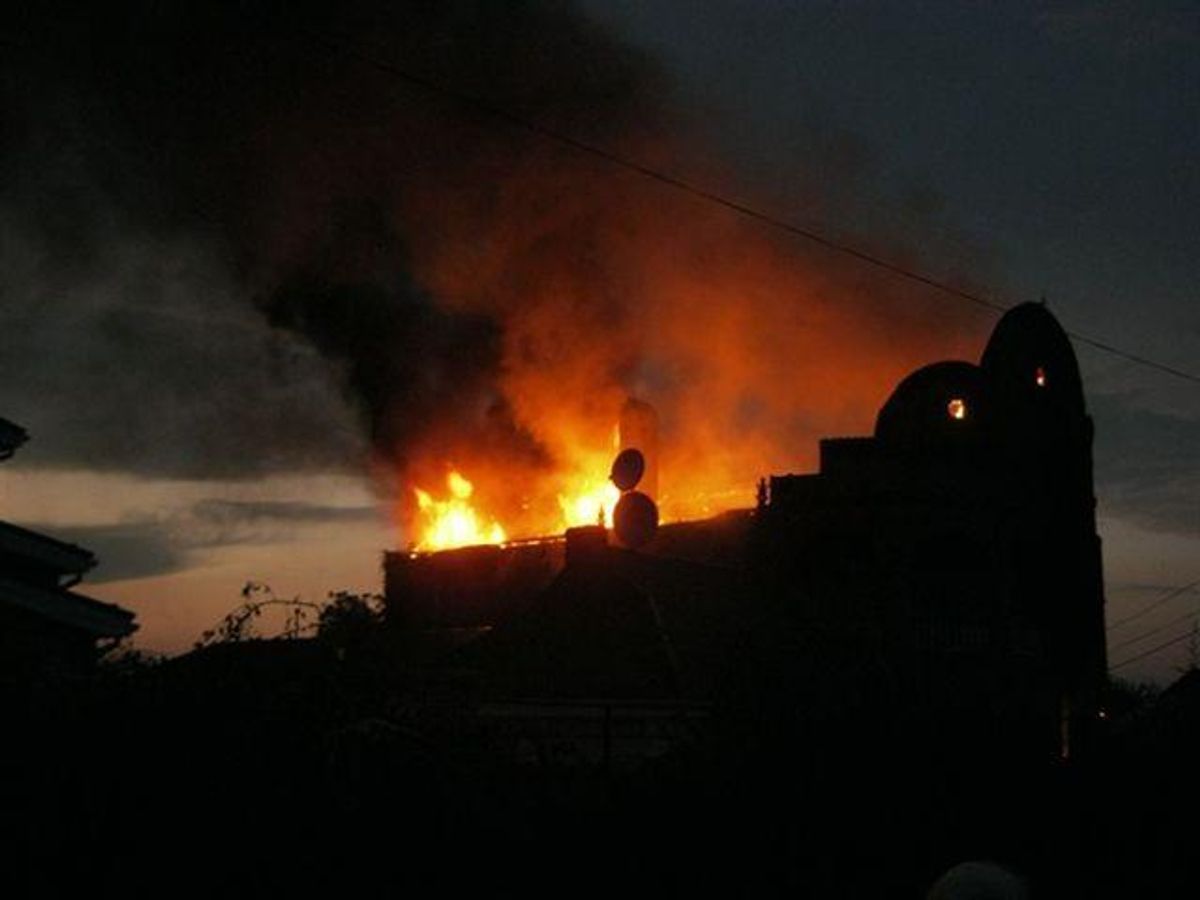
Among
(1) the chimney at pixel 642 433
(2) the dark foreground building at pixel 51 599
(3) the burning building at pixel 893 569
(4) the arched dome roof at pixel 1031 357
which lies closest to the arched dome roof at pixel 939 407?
(3) the burning building at pixel 893 569

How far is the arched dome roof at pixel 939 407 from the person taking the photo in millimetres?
42250

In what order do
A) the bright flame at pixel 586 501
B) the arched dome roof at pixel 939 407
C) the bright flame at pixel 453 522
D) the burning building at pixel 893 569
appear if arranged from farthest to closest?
1. the bright flame at pixel 453 522
2. the bright flame at pixel 586 501
3. the arched dome roof at pixel 939 407
4. the burning building at pixel 893 569

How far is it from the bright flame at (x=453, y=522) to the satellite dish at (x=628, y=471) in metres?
31.6

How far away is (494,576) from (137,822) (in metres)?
45.0

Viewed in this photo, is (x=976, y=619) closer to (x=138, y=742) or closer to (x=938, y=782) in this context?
(x=938, y=782)

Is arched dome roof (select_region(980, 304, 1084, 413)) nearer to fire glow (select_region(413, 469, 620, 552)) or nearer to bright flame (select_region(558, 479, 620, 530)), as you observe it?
bright flame (select_region(558, 479, 620, 530))

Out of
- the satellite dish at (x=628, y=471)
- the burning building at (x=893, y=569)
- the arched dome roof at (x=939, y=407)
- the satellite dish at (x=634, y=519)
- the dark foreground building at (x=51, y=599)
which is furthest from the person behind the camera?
the arched dome roof at (x=939, y=407)

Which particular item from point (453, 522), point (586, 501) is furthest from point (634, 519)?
point (453, 522)

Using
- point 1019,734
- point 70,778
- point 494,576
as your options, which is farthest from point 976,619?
point 70,778

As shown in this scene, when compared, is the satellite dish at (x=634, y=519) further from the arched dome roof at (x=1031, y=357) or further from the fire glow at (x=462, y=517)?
the fire glow at (x=462, y=517)

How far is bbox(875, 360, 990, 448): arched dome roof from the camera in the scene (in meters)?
42.2

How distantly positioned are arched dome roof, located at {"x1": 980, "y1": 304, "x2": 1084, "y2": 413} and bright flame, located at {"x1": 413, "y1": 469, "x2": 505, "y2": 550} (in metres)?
21.9

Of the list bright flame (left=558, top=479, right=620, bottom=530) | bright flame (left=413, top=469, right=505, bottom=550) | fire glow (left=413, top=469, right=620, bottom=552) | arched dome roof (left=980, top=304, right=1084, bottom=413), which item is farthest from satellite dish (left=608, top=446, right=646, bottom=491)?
bright flame (left=413, top=469, right=505, bottom=550)

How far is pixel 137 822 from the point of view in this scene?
8984mm
